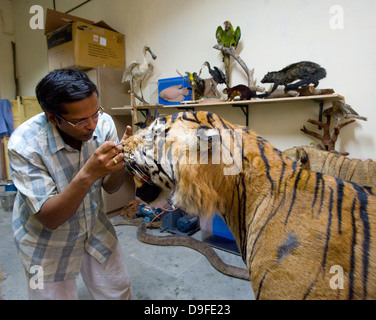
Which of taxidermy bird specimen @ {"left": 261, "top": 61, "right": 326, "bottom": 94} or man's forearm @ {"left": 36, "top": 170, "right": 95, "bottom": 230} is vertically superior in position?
taxidermy bird specimen @ {"left": 261, "top": 61, "right": 326, "bottom": 94}

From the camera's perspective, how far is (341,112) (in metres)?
2.38

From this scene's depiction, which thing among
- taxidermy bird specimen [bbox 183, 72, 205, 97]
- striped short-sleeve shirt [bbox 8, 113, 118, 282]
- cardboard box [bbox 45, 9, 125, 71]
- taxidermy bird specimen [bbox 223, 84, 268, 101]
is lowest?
striped short-sleeve shirt [bbox 8, 113, 118, 282]

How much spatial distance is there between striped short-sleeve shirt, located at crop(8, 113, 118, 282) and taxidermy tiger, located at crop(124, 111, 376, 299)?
446 millimetres

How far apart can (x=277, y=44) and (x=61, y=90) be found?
100 inches

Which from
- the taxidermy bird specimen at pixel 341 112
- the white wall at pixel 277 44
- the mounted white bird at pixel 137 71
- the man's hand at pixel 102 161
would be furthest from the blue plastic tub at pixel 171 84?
the man's hand at pixel 102 161

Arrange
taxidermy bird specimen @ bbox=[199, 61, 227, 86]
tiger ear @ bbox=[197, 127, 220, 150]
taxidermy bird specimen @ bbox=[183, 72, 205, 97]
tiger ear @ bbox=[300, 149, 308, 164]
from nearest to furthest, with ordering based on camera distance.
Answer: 1. tiger ear @ bbox=[197, 127, 220, 150]
2. tiger ear @ bbox=[300, 149, 308, 164]
3. taxidermy bird specimen @ bbox=[199, 61, 227, 86]
4. taxidermy bird specimen @ bbox=[183, 72, 205, 97]

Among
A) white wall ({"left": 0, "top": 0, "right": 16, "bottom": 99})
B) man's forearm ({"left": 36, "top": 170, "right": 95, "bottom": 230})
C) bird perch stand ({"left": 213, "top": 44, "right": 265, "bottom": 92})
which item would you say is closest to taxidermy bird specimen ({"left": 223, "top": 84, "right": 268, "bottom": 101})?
bird perch stand ({"left": 213, "top": 44, "right": 265, "bottom": 92})

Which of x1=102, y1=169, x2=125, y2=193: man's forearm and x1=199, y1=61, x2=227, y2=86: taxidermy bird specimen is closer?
x1=102, y1=169, x2=125, y2=193: man's forearm

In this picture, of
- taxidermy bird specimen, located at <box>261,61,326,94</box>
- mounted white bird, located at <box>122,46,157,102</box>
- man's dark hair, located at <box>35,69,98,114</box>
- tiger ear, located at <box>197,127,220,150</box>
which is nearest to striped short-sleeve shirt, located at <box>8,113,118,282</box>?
man's dark hair, located at <box>35,69,98,114</box>

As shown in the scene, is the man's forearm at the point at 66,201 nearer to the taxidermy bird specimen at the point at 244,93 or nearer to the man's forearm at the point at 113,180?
the man's forearm at the point at 113,180

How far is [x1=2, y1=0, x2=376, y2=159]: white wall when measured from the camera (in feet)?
→ 8.00

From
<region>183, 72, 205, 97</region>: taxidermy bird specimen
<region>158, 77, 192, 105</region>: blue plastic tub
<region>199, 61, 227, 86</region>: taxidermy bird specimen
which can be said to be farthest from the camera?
<region>158, 77, 192, 105</region>: blue plastic tub

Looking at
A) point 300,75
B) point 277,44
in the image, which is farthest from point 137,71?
point 300,75

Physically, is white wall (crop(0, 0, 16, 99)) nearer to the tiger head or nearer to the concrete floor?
the concrete floor
